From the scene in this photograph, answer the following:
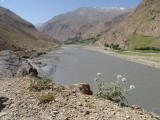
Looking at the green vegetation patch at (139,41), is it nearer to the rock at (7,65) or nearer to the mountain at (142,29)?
the mountain at (142,29)

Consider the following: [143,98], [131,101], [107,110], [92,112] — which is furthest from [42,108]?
[143,98]

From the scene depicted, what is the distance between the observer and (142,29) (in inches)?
4350

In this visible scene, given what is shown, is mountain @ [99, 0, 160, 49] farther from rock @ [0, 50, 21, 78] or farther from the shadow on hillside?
the shadow on hillside

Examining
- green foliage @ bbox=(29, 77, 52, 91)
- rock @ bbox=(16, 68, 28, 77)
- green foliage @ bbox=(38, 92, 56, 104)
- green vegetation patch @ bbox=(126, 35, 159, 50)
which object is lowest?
rock @ bbox=(16, 68, 28, 77)

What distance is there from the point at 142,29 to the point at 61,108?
11064 cm

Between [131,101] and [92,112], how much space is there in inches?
426

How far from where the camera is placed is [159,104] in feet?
53.4

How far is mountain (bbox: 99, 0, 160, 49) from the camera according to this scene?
9398 cm

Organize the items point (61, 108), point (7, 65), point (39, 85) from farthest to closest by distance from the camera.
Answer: point (7, 65), point (39, 85), point (61, 108)

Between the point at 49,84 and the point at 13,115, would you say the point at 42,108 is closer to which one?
the point at 13,115

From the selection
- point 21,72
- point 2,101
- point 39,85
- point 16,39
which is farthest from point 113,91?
point 16,39

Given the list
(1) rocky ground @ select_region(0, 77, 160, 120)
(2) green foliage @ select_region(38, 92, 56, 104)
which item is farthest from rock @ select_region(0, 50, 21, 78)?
(2) green foliage @ select_region(38, 92, 56, 104)

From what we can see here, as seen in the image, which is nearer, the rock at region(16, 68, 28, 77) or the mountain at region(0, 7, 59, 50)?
the rock at region(16, 68, 28, 77)

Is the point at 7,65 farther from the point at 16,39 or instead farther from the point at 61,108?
the point at 16,39
